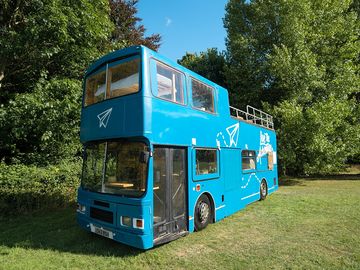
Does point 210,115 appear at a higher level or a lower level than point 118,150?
higher

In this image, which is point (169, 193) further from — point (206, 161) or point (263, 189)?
point (263, 189)

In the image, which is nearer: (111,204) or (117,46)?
(111,204)

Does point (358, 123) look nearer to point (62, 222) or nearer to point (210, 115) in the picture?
point (210, 115)

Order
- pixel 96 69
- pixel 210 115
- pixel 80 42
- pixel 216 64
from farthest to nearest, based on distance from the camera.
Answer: pixel 216 64 < pixel 80 42 < pixel 210 115 < pixel 96 69

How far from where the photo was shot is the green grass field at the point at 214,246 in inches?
217

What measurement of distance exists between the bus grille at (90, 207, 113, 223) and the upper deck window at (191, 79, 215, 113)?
3.41 m

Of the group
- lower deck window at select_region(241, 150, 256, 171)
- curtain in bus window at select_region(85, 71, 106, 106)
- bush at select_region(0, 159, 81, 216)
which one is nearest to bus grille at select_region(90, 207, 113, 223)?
curtain in bus window at select_region(85, 71, 106, 106)

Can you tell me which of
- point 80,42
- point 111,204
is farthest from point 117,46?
point 111,204

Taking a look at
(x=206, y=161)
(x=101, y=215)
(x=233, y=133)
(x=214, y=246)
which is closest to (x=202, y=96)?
(x=206, y=161)

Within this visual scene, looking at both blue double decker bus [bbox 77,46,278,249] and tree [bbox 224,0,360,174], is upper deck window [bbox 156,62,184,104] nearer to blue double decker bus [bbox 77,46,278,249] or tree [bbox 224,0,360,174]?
blue double decker bus [bbox 77,46,278,249]

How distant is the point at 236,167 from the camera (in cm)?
985

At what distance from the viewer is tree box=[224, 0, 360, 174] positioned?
712 inches

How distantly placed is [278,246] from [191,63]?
2054 centimetres

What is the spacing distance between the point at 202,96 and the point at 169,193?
305 cm
